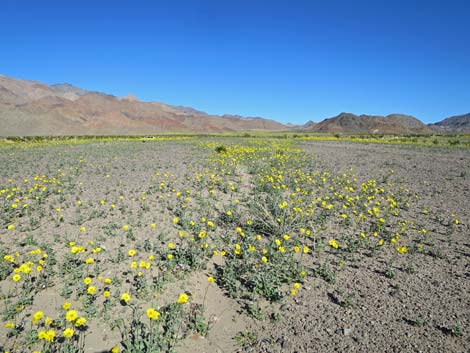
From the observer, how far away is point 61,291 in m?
3.92

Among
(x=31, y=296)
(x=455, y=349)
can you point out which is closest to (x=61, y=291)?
(x=31, y=296)

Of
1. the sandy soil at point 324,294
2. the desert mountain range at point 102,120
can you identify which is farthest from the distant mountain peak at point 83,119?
the sandy soil at point 324,294

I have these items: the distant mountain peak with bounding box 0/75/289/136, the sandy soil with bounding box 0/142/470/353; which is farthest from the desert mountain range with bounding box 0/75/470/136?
the sandy soil with bounding box 0/142/470/353

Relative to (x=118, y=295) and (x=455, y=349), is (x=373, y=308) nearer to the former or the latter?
(x=455, y=349)

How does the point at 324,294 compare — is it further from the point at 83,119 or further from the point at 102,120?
the point at 83,119

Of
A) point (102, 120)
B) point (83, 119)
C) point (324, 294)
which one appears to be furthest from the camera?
point (102, 120)

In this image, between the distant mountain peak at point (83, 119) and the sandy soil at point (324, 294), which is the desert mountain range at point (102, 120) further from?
the sandy soil at point (324, 294)

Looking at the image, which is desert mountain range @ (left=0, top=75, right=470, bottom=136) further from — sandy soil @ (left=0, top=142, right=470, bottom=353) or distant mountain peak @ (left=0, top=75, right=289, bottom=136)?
sandy soil @ (left=0, top=142, right=470, bottom=353)

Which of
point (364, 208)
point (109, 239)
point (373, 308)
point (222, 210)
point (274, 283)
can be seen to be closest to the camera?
point (373, 308)

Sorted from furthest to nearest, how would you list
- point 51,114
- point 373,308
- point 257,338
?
point 51,114 < point 373,308 < point 257,338

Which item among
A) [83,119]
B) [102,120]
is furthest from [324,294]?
[83,119]

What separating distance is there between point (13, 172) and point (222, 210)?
34.7ft

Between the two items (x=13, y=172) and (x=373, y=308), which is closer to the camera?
(x=373, y=308)

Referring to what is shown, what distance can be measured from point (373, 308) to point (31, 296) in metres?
4.72
